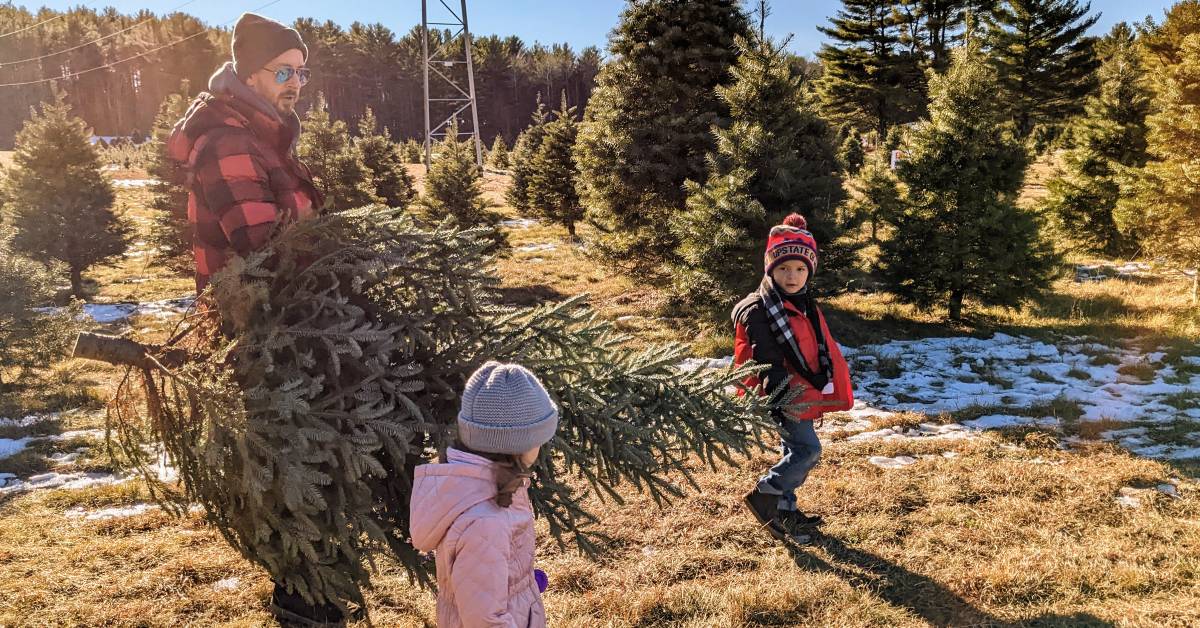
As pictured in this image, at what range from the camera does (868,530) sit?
4855mm

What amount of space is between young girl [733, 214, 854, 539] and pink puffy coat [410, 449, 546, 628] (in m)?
2.71

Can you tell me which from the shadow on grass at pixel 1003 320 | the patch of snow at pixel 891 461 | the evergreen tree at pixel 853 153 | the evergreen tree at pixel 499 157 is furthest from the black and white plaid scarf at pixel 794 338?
the evergreen tree at pixel 499 157

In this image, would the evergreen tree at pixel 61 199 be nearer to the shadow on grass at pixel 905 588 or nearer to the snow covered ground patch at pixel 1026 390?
the snow covered ground patch at pixel 1026 390

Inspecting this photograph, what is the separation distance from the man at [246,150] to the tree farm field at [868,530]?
0.45 meters

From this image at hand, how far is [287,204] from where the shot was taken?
112 inches

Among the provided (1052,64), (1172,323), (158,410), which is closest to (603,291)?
(1172,323)

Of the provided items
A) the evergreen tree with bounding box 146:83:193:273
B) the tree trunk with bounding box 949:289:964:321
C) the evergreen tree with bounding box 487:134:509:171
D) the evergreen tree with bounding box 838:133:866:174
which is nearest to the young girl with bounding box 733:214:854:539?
the tree trunk with bounding box 949:289:964:321

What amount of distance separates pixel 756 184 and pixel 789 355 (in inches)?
217

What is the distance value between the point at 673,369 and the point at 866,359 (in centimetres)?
649

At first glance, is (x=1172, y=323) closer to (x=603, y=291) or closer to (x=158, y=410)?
(x=603, y=291)

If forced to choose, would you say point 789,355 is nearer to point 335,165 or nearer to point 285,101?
point 285,101

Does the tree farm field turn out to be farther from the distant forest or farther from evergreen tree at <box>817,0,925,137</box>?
the distant forest

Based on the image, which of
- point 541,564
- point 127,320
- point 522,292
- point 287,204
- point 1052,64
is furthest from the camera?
point 1052,64

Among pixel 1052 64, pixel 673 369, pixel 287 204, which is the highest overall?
pixel 1052 64
